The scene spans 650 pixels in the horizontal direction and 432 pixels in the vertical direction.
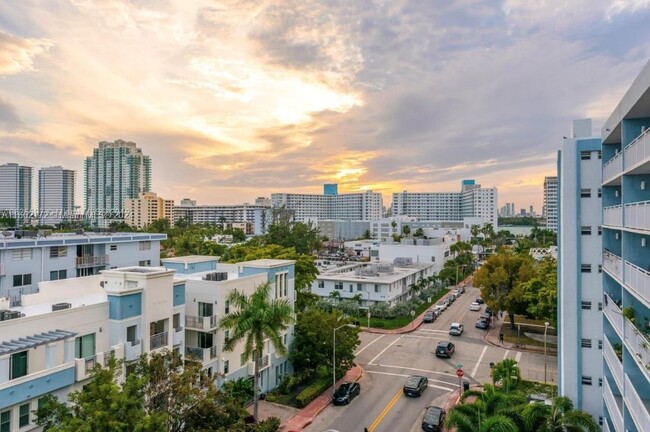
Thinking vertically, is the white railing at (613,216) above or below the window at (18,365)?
above

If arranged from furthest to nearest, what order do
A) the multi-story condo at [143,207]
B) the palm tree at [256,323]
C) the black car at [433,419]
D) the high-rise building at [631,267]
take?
the multi-story condo at [143,207]
the black car at [433,419]
the palm tree at [256,323]
the high-rise building at [631,267]

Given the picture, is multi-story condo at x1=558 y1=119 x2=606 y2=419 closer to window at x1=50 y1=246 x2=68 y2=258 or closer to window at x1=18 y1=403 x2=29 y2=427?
window at x1=18 y1=403 x2=29 y2=427

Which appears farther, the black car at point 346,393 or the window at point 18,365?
the black car at point 346,393

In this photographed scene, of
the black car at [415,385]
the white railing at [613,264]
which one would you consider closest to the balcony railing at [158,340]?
the black car at [415,385]

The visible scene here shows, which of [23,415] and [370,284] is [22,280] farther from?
[370,284]

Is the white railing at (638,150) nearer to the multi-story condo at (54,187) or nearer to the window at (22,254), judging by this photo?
the window at (22,254)

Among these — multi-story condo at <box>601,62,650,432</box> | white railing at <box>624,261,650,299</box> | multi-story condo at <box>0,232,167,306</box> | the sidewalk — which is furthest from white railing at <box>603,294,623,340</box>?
multi-story condo at <box>0,232,167,306</box>

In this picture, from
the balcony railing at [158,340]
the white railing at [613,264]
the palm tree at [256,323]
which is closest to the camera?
the white railing at [613,264]

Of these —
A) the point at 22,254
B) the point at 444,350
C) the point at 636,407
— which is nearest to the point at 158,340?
the point at 636,407
